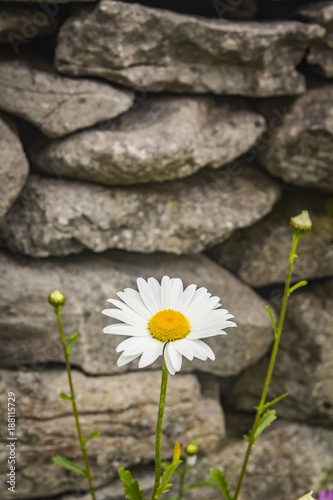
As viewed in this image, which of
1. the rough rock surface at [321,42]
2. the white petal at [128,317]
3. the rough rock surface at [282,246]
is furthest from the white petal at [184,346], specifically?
the rough rock surface at [321,42]

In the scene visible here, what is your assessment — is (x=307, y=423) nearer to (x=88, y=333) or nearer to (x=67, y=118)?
(x=88, y=333)

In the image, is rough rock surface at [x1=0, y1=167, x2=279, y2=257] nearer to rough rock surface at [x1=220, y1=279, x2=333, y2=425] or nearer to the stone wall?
the stone wall

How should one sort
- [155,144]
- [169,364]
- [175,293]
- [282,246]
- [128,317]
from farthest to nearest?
[282,246]
[155,144]
[175,293]
[128,317]
[169,364]

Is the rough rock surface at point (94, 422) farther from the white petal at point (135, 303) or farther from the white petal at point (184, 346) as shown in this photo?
the white petal at point (184, 346)

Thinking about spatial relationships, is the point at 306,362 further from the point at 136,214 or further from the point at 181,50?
the point at 181,50

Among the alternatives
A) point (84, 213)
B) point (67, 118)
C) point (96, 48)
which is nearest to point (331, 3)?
point (96, 48)

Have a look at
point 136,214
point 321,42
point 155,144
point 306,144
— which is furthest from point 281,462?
point 321,42
